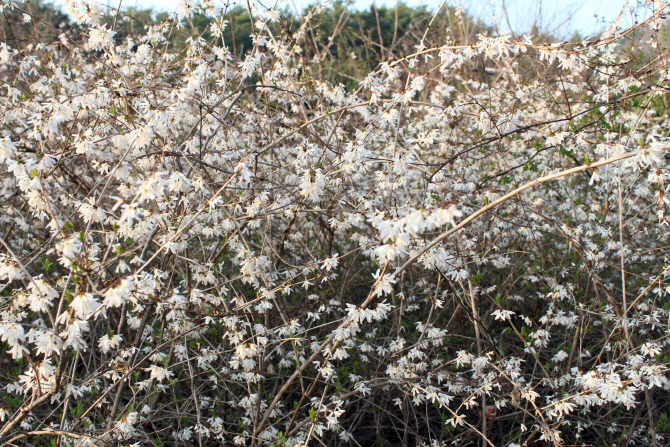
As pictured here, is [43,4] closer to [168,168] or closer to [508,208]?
[168,168]

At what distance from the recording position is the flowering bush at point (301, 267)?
93.4 inches

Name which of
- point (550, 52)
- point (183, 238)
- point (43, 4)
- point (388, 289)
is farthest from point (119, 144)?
point (43, 4)

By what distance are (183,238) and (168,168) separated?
3.06 ft

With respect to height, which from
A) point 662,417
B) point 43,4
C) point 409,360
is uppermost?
point 43,4

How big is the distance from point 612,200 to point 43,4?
14539mm

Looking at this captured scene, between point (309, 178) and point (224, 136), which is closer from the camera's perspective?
point (309, 178)

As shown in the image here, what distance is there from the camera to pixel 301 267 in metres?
2.91

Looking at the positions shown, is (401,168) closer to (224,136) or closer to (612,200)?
(224,136)

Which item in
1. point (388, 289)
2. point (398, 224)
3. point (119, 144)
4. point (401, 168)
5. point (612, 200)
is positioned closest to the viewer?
point (398, 224)

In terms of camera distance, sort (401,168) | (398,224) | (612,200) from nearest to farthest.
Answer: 1. (398,224)
2. (401,168)
3. (612,200)

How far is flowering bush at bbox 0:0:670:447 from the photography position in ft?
7.78

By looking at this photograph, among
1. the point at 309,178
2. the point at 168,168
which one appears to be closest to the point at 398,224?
the point at 309,178

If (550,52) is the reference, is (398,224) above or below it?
below

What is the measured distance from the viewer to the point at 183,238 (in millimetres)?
2877
